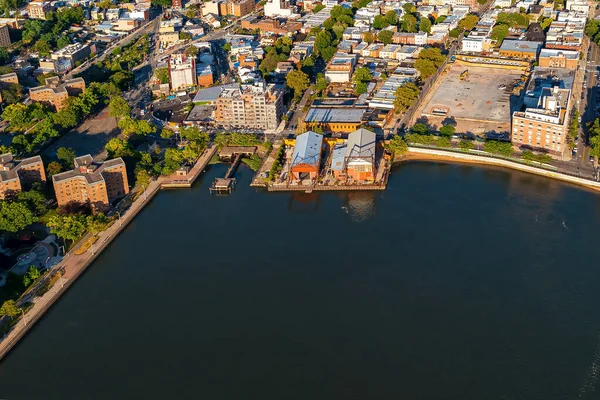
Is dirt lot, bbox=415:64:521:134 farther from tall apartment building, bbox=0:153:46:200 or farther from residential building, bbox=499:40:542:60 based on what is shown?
tall apartment building, bbox=0:153:46:200

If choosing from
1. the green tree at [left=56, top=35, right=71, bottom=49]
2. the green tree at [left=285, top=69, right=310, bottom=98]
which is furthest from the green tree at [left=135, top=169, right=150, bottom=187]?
the green tree at [left=56, top=35, right=71, bottom=49]

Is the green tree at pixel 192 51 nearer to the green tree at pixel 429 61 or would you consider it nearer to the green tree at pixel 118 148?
the green tree at pixel 429 61

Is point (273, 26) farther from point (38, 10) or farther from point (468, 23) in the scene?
point (38, 10)

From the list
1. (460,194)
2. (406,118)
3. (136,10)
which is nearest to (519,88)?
(406,118)

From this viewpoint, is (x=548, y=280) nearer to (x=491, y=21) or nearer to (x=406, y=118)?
(x=406, y=118)

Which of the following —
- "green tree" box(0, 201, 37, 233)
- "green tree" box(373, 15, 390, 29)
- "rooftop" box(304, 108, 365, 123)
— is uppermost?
"green tree" box(373, 15, 390, 29)

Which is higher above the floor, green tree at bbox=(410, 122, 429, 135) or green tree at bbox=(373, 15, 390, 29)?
green tree at bbox=(373, 15, 390, 29)

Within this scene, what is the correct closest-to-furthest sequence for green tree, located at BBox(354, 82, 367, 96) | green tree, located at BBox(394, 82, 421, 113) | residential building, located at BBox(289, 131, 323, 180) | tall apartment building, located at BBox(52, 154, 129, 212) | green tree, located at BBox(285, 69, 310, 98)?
tall apartment building, located at BBox(52, 154, 129, 212) → residential building, located at BBox(289, 131, 323, 180) → green tree, located at BBox(394, 82, 421, 113) → green tree, located at BBox(354, 82, 367, 96) → green tree, located at BBox(285, 69, 310, 98)
